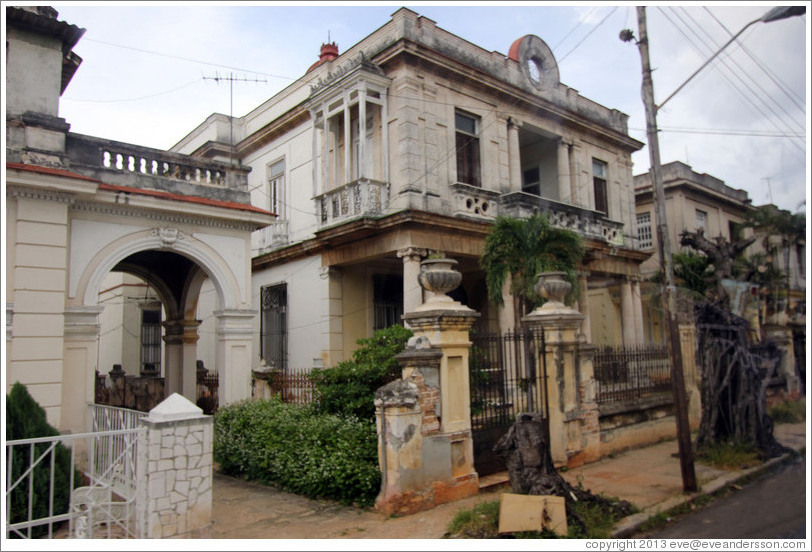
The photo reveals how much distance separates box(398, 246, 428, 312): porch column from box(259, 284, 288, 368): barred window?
4570 millimetres

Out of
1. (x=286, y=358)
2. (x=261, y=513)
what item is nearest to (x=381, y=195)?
(x=286, y=358)

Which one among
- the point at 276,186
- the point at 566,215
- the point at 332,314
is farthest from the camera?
the point at 276,186

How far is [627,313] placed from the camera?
1833 centimetres

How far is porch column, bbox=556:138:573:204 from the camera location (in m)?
17.1

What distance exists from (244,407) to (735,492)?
7698mm

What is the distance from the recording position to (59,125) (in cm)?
910

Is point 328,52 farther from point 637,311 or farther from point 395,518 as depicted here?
point 395,518

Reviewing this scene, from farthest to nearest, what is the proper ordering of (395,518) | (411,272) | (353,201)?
(353,201), (411,272), (395,518)

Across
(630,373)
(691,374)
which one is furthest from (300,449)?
(691,374)

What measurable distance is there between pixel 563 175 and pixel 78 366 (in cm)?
1318

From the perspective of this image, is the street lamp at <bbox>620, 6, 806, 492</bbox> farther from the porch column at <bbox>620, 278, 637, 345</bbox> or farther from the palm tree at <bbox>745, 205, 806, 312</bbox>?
the porch column at <bbox>620, 278, 637, 345</bbox>

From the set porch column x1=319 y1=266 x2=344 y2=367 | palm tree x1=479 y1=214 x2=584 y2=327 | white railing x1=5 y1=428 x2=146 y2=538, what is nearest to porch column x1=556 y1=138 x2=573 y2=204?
palm tree x1=479 y1=214 x2=584 y2=327

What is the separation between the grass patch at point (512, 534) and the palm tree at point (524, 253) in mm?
5948

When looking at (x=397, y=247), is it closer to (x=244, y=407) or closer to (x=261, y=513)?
(x=244, y=407)
